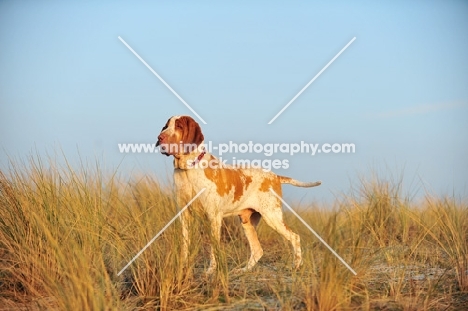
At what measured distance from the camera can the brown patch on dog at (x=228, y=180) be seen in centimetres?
766

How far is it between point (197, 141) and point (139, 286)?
87.0 inches

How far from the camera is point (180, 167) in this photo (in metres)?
7.47

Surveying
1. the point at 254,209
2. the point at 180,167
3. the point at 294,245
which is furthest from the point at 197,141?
the point at 294,245

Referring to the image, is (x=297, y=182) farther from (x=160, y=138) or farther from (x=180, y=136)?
(x=160, y=138)

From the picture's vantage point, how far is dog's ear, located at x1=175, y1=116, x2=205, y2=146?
7.36 meters

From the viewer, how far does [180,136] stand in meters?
7.33

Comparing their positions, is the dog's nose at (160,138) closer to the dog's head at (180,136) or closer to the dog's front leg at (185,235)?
the dog's head at (180,136)

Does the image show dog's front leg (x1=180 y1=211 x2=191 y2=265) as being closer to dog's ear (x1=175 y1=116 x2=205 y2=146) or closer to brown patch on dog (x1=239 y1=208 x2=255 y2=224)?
dog's ear (x1=175 y1=116 x2=205 y2=146)

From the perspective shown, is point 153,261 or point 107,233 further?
point 107,233

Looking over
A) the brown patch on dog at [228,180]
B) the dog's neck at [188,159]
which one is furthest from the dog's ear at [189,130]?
the brown patch on dog at [228,180]

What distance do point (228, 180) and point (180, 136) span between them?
0.98m

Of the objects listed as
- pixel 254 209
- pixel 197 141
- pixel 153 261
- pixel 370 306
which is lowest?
pixel 370 306

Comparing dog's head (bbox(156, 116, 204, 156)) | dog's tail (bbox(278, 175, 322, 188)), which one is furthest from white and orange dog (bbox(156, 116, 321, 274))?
dog's tail (bbox(278, 175, 322, 188))

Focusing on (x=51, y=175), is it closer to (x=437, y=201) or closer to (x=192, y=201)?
(x=192, y=201)
